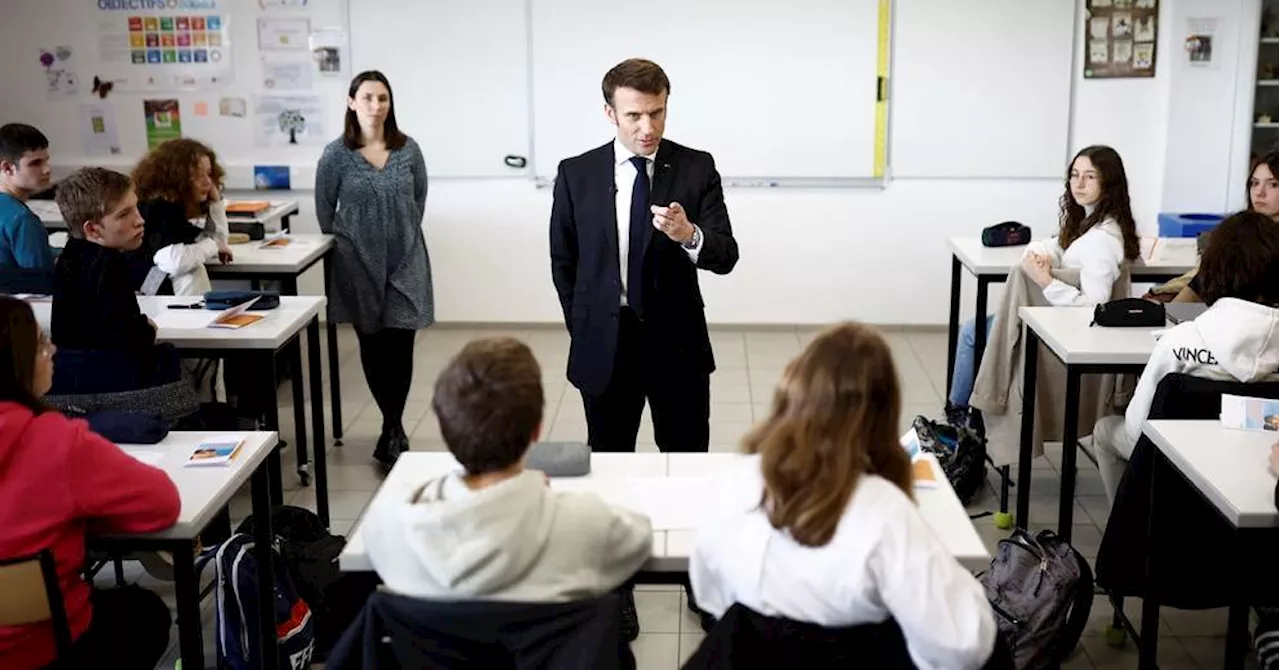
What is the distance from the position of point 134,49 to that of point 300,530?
4087mm

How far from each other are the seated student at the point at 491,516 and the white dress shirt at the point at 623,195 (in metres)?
1.35

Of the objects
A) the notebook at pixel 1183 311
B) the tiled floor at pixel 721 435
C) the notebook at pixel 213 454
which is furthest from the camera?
the notebook at pixel 1183 311

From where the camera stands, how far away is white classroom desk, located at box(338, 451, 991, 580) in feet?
8.11

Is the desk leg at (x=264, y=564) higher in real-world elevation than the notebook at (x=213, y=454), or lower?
lower

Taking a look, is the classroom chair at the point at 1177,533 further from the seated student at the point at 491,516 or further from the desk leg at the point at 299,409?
the desk leg at the point at 299,409

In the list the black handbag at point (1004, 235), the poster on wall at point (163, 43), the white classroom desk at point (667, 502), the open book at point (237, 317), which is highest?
the poster on wall at point (163, 43)

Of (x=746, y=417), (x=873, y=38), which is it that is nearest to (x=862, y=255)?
(x=873, y=38)

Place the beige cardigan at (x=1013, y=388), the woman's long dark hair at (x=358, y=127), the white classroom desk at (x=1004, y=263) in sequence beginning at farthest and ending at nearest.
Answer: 1. the white classroom desk at (x=1004, y=263)
2. the woman's long dark hair at (x=358, y=127)
3. the beige cardigan at (x=1013, y=388)

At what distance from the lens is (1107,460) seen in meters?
3.93

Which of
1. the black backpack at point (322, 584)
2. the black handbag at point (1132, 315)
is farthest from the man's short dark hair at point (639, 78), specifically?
the black handbag at point (1132, 315)

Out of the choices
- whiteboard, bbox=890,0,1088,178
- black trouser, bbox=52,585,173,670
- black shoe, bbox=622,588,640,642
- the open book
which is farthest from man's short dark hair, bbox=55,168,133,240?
whiteboard, bbox=890,0,1088,178

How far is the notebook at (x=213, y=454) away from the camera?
2990 mm

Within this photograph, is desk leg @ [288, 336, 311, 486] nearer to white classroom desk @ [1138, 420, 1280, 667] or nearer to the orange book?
the orange book

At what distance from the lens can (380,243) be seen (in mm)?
5020
